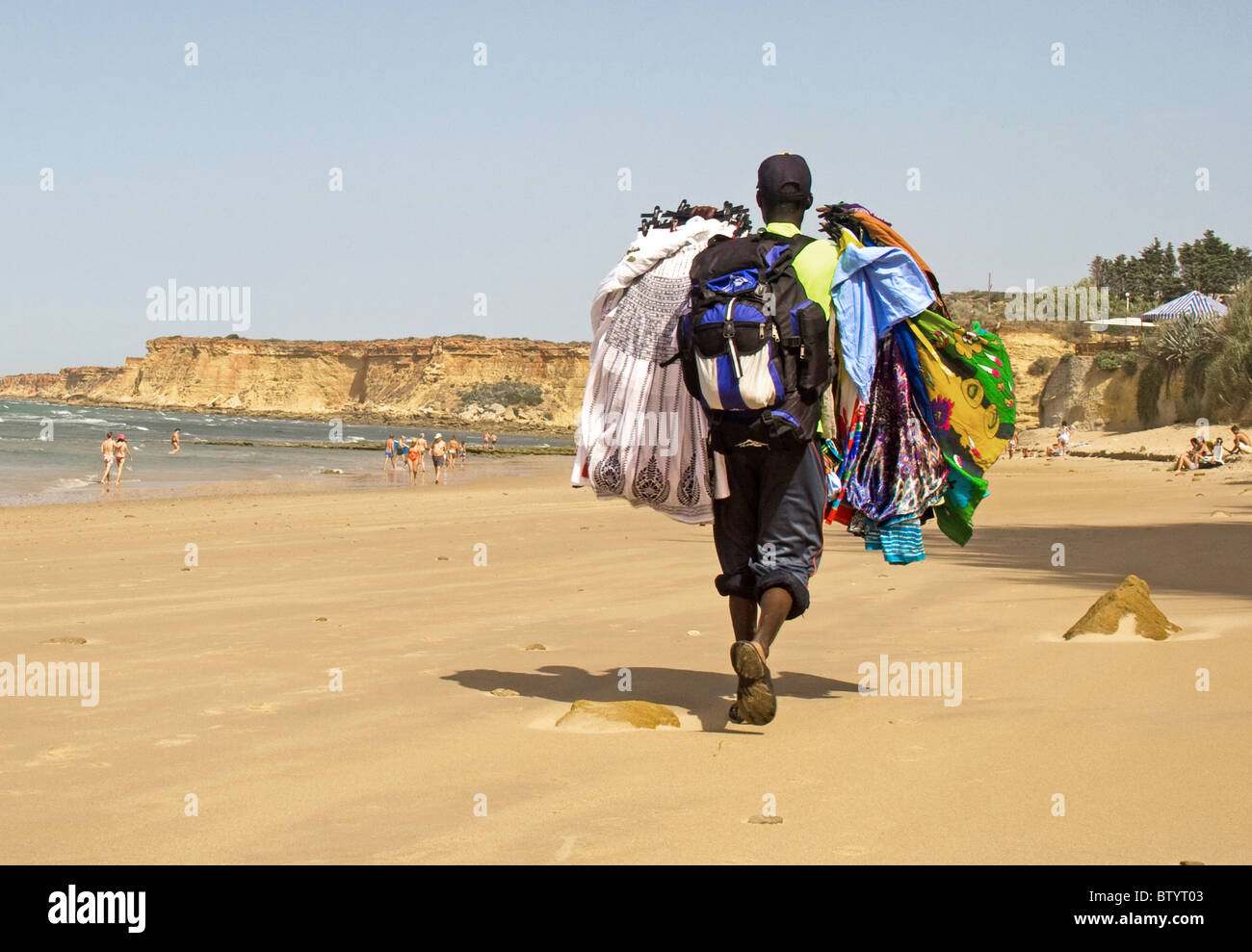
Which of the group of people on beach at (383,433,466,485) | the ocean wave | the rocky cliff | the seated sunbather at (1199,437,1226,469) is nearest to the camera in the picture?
the seated sunbather at (1199,437,1226,469)

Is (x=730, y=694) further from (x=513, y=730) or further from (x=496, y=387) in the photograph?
(x=496, y=387)

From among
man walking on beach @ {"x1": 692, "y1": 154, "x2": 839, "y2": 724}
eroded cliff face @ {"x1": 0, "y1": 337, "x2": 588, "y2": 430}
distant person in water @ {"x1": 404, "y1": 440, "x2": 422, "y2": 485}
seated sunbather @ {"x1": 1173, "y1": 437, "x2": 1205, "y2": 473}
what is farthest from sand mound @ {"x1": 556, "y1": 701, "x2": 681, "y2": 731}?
eroded cliff face @ {"x1": 0, "y1": 337, "x2": 588, "y2": 430}

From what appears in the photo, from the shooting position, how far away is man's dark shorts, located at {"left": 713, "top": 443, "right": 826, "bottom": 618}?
14.1 feet

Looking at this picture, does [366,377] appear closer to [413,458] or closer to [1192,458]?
[413,458]

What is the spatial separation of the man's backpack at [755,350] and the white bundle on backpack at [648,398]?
29cm

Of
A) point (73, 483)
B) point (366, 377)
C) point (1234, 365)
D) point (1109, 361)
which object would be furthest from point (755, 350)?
point (366, 377)

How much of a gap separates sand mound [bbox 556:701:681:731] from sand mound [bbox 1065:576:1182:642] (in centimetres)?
243

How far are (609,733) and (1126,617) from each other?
115 inches

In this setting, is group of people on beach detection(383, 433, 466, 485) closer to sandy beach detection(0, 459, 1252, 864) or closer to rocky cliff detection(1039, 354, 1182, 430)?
rocky cliff detection(1039, 354, 1182, 430)

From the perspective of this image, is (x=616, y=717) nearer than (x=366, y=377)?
Yes

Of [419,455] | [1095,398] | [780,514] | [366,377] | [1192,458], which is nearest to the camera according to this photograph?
[780,514]

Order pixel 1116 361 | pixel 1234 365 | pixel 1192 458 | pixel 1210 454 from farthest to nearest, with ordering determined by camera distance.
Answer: pixel 1116 361
pixel 1234 365
pixel 1210 454
pixel 1192 458

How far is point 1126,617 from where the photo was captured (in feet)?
19.0

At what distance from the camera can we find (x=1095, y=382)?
2014 inches
